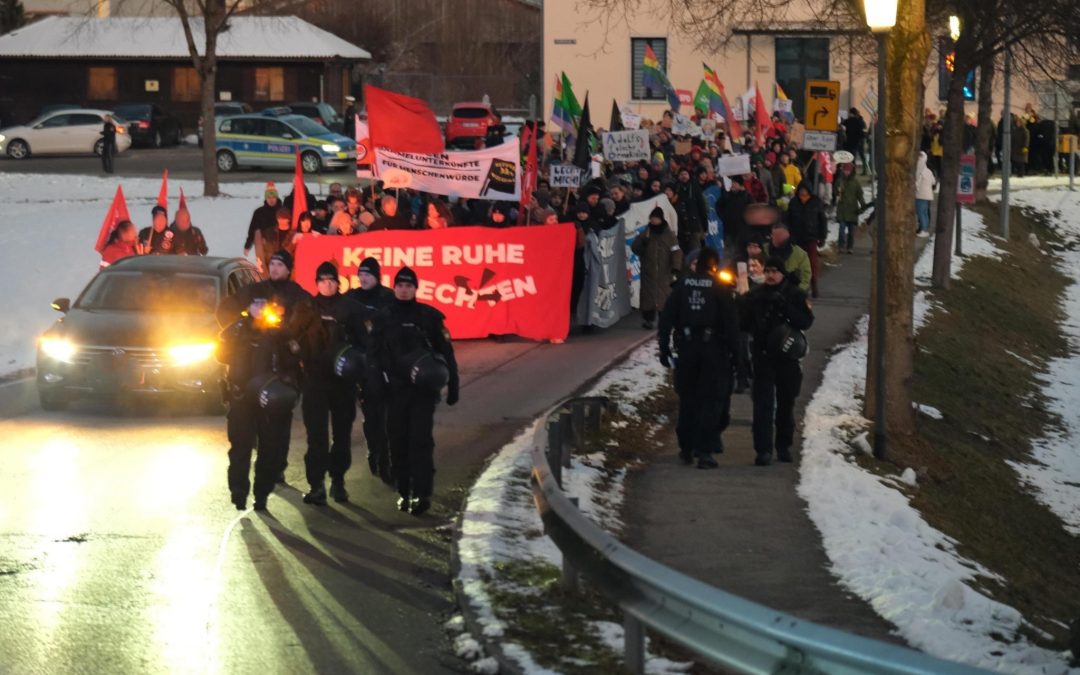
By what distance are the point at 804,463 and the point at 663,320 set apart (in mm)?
1716

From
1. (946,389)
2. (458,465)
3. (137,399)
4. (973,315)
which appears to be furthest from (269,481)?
(973,315)

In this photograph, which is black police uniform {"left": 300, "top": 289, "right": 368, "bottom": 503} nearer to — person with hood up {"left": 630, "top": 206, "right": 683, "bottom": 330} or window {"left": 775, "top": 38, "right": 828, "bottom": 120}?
person with hood up {"left": 630, "top": 206, "right": 683, "bottom": 330}

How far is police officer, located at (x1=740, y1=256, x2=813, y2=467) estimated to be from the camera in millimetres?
12602

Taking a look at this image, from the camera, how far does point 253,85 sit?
212 feet

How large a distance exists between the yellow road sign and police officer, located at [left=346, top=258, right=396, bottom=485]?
55.0 feet

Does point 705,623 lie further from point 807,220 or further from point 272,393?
point 807,220

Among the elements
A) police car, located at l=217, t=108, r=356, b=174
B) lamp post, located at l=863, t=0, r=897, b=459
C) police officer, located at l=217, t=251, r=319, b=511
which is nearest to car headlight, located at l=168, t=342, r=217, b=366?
police officer, located at l=217, t=251, r=319, b=511

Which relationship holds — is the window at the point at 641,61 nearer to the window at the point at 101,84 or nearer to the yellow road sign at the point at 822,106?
the window at the point at 101,84

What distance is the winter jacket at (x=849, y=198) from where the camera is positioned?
2891 cm

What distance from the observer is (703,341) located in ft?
40.6

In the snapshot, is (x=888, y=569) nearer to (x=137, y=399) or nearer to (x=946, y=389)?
(x=137, y=399)

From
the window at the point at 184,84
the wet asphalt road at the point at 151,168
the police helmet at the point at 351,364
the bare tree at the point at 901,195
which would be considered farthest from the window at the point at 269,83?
the police helmet at the point at 351,364

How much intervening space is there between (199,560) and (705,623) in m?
4.12

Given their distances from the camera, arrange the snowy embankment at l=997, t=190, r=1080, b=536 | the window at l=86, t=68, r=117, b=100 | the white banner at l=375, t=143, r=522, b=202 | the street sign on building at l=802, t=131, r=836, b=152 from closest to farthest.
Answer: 1. the snowy embankment at l=997, t=190, r=1080, b=536
2. the white banner at l=375, t=143, r=522, b=202
3. the street sign on building at l=802, t=131, r=836, b=152
4. the window at l=86, t=68, r=117, b=100
